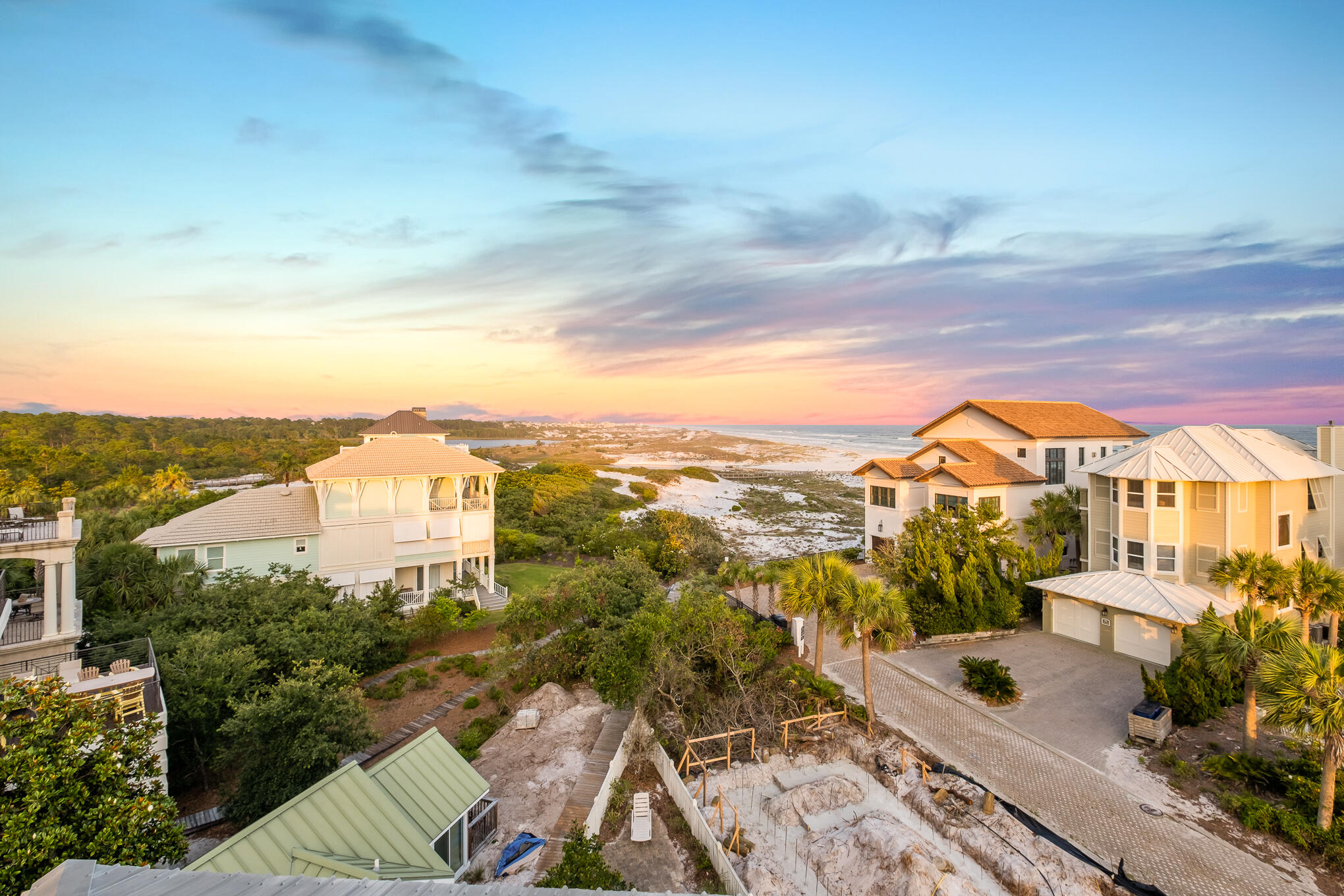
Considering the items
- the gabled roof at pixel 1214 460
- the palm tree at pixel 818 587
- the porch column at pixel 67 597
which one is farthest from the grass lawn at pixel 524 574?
the gabled roof at pixel 1214 460

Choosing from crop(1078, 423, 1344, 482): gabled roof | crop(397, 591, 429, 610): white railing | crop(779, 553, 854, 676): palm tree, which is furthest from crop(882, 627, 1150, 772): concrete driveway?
crop(397, 591, 429, 610): white railing

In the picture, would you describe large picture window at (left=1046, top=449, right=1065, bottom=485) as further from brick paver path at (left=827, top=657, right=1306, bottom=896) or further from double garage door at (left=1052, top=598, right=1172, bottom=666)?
brick paver path at (left=827, top=657, right=1306, bottom=896)

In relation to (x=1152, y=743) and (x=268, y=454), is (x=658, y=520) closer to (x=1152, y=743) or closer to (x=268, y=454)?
(x=1152, y=743)

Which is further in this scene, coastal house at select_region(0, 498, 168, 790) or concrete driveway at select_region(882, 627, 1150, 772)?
concrete driveway at select_region(882, 627, 1150, 772)

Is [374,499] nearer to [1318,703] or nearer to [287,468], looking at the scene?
[287,468]

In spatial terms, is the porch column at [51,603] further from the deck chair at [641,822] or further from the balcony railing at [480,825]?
the deck chair at [641,822]
